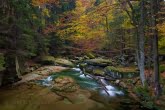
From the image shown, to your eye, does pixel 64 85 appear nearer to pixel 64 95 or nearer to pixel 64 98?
pixel 64 95

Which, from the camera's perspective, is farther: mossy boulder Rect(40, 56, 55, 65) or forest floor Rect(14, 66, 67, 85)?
mossy boulder Rect(40, 56, 55, 65)

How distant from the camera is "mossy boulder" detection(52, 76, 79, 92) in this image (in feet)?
49.6

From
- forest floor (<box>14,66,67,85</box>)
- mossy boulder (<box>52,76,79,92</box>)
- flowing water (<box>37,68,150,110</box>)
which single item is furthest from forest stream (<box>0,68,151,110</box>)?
forest floor (<box>14,66,67,85</box>)

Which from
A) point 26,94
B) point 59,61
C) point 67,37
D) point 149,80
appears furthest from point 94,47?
point 26,94

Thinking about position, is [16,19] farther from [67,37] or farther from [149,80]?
[67,37]

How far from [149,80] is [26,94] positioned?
8.23m

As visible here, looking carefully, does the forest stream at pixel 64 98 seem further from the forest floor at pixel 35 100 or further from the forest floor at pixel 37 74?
the forest floor at pixel 37 74

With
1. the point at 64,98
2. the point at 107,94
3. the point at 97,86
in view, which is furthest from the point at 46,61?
the point at 64,98

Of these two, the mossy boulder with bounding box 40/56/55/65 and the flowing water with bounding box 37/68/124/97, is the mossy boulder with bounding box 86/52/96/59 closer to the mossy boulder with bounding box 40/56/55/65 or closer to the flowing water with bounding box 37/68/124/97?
the mossy boulder with bounding box 40/56/55/65

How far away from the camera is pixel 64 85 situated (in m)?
16.2

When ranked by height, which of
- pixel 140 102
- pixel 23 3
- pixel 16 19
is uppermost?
pixel 23 3

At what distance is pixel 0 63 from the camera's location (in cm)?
1198

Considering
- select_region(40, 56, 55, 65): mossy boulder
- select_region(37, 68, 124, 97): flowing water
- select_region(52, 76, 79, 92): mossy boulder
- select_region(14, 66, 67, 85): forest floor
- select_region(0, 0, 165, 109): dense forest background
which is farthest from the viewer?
select_region(40, 56, 55, 65): mossy boulder

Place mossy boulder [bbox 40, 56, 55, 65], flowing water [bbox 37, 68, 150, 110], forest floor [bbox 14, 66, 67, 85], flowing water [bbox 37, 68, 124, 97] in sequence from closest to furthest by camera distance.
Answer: flowing water [bbox 37, 68, 150, 110] → flowing water [bbox 37, 68, 124, 97] → forest floor [bbox 14, 66, 67, 85] → mossy boulder [bbox 40, 56, 55, 65]
